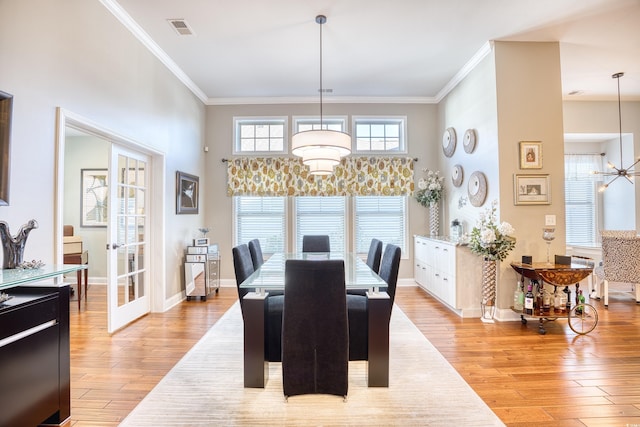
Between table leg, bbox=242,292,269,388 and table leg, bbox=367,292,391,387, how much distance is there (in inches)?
31.2

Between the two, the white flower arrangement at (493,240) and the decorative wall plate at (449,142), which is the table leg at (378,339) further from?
the decorative wall plate at (449,142)

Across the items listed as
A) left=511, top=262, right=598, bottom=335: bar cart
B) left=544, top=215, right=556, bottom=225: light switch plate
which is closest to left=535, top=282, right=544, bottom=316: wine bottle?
left=511, top=262, right=598, bottom=335: bar cart

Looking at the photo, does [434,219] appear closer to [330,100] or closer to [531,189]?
[531,189]

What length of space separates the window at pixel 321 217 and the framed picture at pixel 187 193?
5.58 feet

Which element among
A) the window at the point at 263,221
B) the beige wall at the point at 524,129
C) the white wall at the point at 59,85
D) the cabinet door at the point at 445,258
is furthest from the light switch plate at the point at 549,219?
the white wall at the point at 59,85

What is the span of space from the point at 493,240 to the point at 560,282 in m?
0.75

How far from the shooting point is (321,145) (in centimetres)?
293

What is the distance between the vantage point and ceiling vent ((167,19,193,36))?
3334mm

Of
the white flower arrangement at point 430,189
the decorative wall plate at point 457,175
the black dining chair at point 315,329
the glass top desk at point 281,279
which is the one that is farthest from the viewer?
the white flower arrangement at point 430,189

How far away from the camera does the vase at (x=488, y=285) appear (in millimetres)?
3736

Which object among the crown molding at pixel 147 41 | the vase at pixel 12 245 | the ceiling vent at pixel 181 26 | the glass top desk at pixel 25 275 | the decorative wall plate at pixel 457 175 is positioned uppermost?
the ceiling vent at pixel 181 26

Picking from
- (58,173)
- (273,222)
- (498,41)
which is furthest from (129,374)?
(498,41)


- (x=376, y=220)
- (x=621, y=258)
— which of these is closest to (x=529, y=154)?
(x=621, y=258)

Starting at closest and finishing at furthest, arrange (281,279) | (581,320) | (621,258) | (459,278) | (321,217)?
1. (281,279)
2. (581,320)
3. (459,278)
4. (621,258)
5. (321,217)
